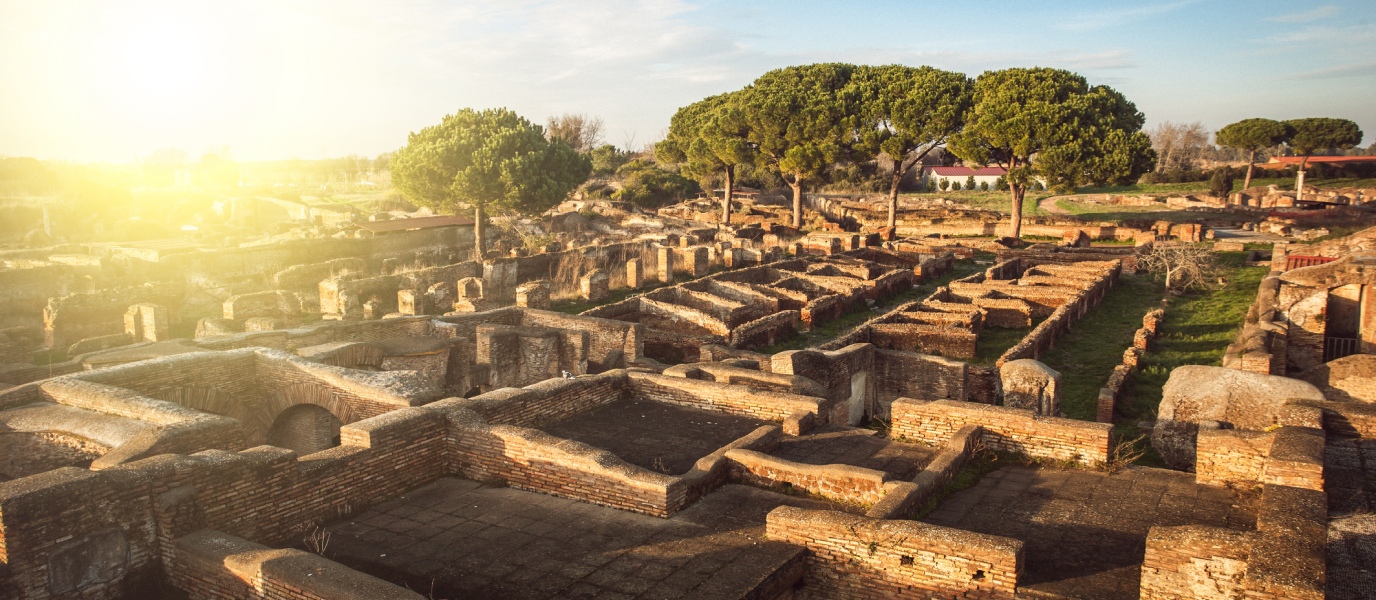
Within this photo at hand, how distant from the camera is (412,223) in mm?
29141

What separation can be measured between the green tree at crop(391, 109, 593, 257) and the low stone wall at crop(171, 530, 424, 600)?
20.2 metres

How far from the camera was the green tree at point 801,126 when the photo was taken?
3391cm

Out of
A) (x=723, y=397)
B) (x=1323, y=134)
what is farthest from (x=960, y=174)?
(x=723, y=397)

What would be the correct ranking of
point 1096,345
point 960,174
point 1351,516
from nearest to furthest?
point 1351,516, point 1096,345, point 960,174

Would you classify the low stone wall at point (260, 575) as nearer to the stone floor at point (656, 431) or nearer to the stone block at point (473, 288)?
the stone floor at point (656, 431)

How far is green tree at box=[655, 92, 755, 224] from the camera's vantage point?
35.8 m

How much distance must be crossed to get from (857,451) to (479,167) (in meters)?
20.0

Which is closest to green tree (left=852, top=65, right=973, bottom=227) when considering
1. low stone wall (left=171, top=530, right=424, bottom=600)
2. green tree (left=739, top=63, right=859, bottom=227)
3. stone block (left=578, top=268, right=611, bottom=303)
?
green tree (left=739, top=63, right=859, bottom=227)

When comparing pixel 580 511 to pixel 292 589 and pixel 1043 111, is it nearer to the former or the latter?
pixel 292 589

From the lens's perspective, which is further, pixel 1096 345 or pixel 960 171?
pixel 960 171

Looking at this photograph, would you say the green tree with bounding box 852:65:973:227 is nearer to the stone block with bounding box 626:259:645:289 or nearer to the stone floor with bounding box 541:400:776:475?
the stone block with bounding box 626:259:645:289

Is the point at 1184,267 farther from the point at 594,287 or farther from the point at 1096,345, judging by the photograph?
the point at 594,287

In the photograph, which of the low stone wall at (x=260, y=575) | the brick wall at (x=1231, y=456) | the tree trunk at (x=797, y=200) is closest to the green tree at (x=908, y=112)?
the tree trunk at (x=797, y=200)

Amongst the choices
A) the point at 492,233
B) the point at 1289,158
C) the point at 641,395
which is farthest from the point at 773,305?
the point at 1289,158
